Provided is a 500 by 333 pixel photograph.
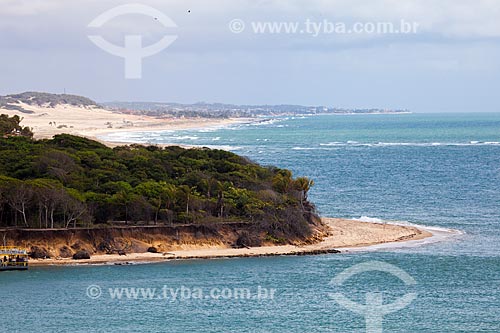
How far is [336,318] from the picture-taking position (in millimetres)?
39125

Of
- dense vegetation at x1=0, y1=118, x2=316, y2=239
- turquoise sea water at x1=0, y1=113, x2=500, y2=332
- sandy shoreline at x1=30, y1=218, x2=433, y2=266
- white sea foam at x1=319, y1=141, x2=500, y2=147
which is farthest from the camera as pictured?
white sea foam at x1=319, y1=141, x2=500, y2=147

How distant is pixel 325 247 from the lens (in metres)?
56.0

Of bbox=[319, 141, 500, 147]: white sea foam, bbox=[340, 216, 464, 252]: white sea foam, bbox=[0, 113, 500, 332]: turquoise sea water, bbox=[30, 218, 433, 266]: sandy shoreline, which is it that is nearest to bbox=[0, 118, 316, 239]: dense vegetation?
bbox=[30, 218, 433, 266]: sandy shoreline

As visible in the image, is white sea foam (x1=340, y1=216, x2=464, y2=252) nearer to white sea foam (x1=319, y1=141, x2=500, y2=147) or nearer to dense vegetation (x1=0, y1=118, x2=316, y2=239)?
dense vegetation (x1=0, y1=118, x2=316, y2=239)

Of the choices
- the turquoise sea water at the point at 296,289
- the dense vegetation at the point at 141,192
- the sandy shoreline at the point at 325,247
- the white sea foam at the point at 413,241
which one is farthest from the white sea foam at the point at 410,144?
the sandy shoreline at the point at 325,247

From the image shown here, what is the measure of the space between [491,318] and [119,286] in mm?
17151

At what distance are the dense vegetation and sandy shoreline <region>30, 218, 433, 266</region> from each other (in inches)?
79.6

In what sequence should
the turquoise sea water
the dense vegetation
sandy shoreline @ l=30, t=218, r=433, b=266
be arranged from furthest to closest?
the dense vegetation < sandy shoreline @ l=30, t=218, r=433, b=266 < the turquoise sea water

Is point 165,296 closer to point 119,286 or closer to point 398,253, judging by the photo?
point 119,286

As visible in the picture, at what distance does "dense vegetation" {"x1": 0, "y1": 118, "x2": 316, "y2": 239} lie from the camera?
54.0 metres

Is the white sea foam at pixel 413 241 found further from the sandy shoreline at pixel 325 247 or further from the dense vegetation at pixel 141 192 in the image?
the dense vegetation at pixel 141 192

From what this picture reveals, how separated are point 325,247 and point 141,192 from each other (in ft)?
38.1

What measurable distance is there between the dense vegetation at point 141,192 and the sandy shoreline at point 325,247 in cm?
202

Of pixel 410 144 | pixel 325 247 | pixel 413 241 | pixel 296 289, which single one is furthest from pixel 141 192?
pixel 410 144
